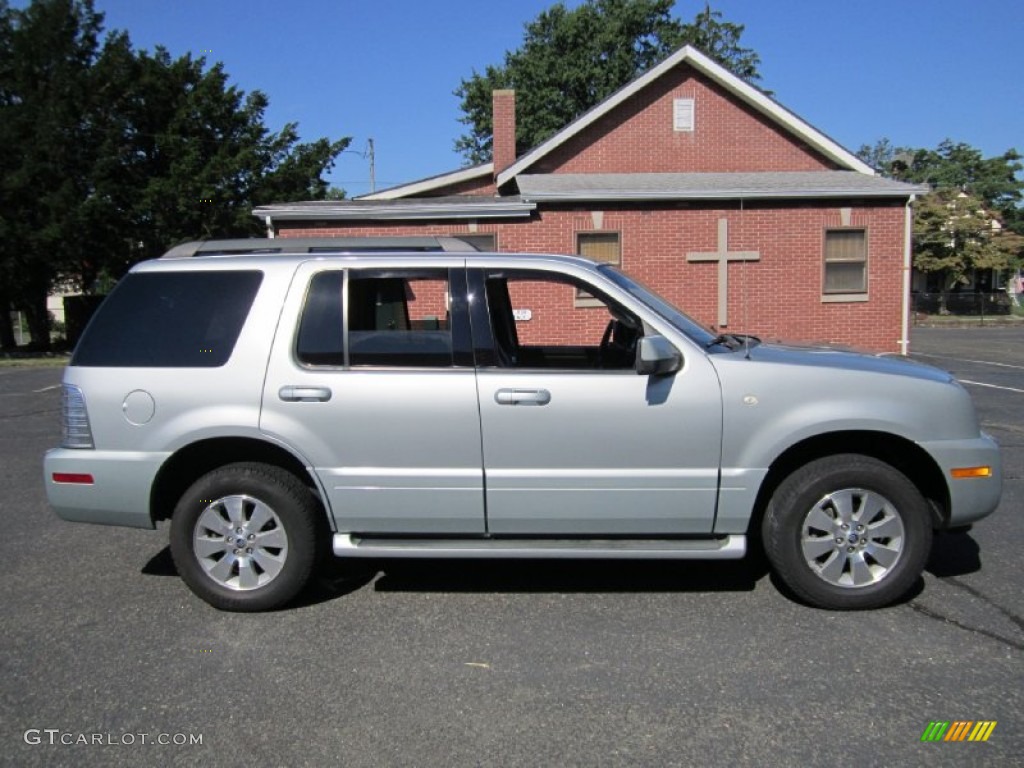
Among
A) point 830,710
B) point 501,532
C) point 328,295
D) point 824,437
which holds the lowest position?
point 830,710

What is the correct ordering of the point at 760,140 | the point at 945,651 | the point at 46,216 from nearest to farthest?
1. the point at 945,651
2. the point at 760,140
3. the point at 46,216

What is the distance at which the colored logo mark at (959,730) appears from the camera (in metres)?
3.11

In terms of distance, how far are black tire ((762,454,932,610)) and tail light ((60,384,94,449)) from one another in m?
3.56

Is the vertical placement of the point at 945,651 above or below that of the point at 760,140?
below

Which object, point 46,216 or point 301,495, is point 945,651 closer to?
point 301,495

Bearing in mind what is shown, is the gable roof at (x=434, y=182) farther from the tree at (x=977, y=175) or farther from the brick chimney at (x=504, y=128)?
the tree at (x=977, y=175)

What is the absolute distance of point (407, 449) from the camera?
4246 mm

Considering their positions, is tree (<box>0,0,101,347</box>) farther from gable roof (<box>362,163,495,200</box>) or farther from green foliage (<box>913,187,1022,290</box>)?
green foliage (<box>913,187,1022,290</box>)

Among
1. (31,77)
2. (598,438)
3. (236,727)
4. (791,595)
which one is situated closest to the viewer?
(236,727)

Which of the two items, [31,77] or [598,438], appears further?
[31,77]

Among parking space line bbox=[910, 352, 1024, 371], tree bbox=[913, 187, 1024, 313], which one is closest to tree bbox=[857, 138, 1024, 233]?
tree bbox=[913, 187, 1024, 313]

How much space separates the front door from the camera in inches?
164

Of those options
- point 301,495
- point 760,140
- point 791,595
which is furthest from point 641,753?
point 760,140

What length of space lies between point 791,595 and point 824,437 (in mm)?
885
